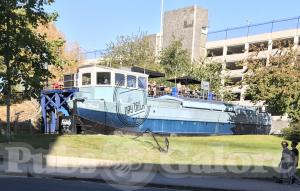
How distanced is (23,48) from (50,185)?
13052 mm

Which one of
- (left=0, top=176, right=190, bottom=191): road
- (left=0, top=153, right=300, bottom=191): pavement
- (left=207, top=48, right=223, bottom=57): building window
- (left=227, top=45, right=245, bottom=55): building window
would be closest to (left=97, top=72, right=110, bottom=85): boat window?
(left=0, top=153, right=300, bottom=191): pavement

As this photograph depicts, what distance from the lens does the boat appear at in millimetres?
36062

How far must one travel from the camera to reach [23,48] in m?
27.0

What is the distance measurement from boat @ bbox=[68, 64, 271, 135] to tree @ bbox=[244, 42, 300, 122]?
4775mm

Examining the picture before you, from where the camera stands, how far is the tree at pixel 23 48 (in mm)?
26656

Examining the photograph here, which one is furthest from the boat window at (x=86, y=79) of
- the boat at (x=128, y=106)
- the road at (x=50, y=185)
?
the road at (x=50, y=185)

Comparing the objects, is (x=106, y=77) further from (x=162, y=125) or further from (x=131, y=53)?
(x=131, y=53)

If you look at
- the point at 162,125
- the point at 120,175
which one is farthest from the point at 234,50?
the point at 120,175

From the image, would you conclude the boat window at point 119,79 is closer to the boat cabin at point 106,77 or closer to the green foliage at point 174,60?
the boat cabin at point 106,77

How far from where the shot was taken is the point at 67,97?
3741cm

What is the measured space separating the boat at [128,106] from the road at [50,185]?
738 inches

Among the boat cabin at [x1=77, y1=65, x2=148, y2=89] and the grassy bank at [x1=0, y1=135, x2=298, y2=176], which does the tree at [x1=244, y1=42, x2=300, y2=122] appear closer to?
the boat cabin at [x1=77, y1=65, x2=148, y2=89]

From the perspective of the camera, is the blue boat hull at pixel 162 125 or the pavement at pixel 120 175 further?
the blue boat hull at pixel 162 125

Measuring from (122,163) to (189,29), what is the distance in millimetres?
73094
